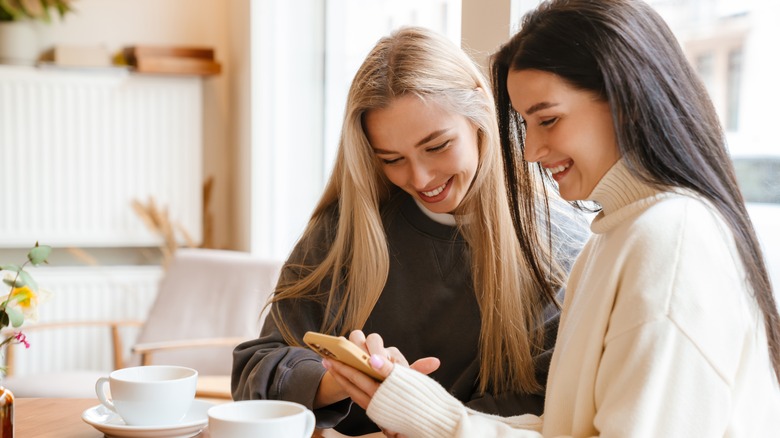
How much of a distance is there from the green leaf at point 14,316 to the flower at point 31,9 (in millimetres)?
2771

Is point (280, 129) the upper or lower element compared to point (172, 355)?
upper

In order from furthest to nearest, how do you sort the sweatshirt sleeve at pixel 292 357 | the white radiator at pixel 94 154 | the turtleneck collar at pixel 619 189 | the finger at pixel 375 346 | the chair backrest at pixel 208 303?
the white radiator at pixel 94 154, the chair backrest at pixel 208 303, the sweatshirt sleeve at pixel 292 357, the finger at pixel 375 346, the turtleneck collar at pixel 619 189

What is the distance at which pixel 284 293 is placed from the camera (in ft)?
5.19

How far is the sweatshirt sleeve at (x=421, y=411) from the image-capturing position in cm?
106

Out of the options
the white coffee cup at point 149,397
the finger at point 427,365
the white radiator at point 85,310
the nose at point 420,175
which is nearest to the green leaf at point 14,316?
the white coffee cup at point 149,397

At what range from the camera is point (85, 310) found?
11.8 feet

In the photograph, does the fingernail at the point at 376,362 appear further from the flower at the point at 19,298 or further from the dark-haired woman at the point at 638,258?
the flower at the point at 19,298

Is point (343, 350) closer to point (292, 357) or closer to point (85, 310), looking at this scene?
point (292, 357)

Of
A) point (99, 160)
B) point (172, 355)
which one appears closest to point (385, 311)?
point (172, 355)

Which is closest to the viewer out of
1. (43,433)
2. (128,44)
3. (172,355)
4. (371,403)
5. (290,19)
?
(371,403)

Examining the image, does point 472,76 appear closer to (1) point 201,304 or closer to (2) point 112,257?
(1) point 201,304

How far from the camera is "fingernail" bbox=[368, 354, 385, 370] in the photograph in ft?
3.67

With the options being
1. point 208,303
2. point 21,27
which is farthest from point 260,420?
point 21,27

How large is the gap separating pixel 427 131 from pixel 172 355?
73.3 inches
